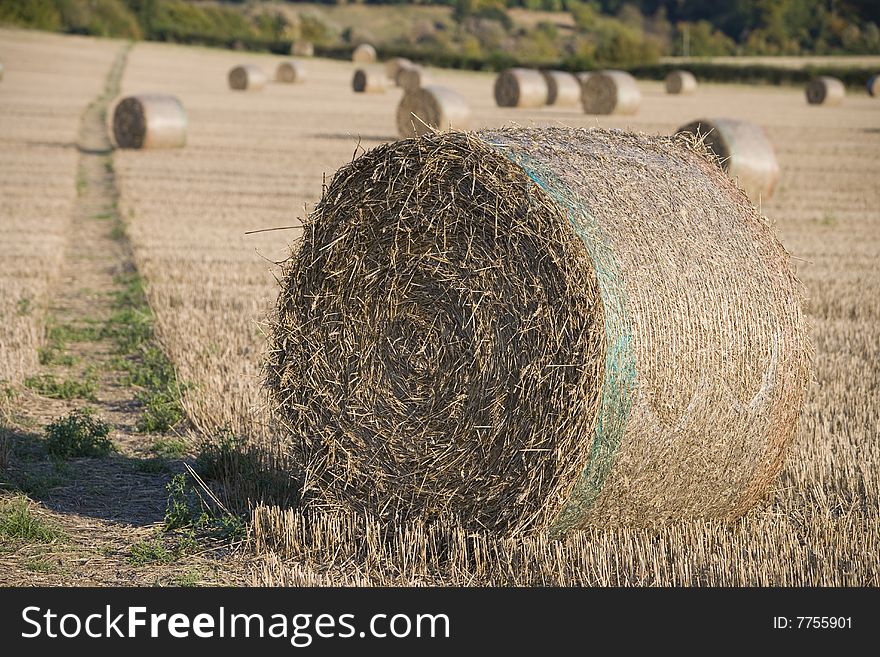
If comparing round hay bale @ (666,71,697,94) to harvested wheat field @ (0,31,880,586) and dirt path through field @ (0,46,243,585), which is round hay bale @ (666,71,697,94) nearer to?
harvested wheat field @ (0,31,880,586)

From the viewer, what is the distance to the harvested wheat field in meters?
5.11

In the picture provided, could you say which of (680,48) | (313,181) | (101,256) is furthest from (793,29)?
(101,256)

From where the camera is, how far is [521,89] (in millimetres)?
37000

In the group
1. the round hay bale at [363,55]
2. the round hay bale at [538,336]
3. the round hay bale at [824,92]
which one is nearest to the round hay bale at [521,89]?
the round hay bale at [824,92]

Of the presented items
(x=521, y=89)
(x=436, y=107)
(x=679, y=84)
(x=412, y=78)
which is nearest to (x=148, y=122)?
(x=436, y=107)

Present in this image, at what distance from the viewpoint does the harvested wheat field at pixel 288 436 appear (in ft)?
16.8

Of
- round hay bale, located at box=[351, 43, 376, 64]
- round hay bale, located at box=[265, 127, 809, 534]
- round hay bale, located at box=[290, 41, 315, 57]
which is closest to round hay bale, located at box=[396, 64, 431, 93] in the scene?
round hay bale, located at box=[351, 43, 376, 64]

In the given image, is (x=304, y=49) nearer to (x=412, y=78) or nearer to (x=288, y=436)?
(x=412, y=78)

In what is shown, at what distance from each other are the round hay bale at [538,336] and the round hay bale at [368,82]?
42531 millimetres

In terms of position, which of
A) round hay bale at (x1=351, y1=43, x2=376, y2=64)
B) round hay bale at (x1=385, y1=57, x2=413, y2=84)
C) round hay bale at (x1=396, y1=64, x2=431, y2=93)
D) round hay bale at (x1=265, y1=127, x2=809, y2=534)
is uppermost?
round hay bale at (x1=351, y1=43, x2=376, y2=64)

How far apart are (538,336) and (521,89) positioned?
107ft

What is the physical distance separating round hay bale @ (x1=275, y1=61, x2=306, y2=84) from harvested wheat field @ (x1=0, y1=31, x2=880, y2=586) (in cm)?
2832

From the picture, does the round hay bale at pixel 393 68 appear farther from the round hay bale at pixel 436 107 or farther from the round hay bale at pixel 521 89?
the round hay bale at pixel 436 107

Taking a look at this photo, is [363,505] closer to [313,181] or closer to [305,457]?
[305,457]
